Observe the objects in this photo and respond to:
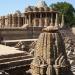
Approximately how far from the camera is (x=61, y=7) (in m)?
58.5

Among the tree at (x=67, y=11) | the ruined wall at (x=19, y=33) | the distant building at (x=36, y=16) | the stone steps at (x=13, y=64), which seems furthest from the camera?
the tree at (x=67, y=11)

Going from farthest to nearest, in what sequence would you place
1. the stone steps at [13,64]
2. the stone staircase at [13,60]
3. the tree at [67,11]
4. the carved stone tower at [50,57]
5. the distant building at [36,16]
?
the tree at [67,11] < the distant building at [36,16] < the stone staircase at [13,60] < the stone steps at [13,64] < the carved stone tower at [50,57]

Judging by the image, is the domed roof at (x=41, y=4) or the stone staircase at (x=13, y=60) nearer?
the stone staircase at (x=13, y=60)

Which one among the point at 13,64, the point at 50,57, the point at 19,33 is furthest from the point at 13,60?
the point at 19,33

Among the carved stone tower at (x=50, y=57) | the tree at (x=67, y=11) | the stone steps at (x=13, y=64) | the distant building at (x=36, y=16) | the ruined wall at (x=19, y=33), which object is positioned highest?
the tree at (x=67, y=11)

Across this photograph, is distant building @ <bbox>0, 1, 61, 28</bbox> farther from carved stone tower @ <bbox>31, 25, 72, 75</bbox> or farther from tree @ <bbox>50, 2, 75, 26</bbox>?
carved stone tower @ <bbox>31, 25, 72, 75</bbox>

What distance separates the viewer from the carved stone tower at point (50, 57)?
8141mm

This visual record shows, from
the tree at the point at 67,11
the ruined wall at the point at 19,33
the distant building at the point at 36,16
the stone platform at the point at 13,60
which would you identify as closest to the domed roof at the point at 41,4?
the distant building at the point at 36,16

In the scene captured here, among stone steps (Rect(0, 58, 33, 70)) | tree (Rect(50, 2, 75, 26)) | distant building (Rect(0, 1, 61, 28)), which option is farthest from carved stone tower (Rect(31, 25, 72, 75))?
tree (Rect(50, 2, 75, 26))

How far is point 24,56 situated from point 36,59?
3.55 meters

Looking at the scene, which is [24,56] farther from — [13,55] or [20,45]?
[20,45]

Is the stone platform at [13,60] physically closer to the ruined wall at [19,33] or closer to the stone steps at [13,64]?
the stone steps at [13,64]

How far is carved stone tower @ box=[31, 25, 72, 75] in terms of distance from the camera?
8141 millimetres

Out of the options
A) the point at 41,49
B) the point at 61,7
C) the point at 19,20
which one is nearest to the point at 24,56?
the point at 41,49
